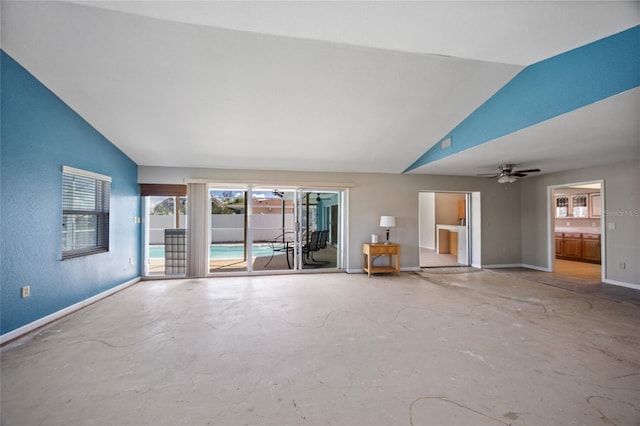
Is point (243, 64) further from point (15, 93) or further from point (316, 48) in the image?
point (15, 93)

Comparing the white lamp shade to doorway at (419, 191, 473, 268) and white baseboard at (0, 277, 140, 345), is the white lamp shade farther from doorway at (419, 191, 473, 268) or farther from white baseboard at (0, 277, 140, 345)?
white baseboard at (0, 277, 140, 345)

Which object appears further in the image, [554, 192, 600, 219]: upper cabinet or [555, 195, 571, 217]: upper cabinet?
[555, 195, 571, 217]: upper cabinet

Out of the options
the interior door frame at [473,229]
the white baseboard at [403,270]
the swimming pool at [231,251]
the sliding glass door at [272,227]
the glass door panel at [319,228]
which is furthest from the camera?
the swimming pool at [231,251]

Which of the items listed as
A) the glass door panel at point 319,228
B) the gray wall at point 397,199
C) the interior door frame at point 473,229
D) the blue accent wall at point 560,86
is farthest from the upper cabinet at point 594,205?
the glass door panel at point 319,228

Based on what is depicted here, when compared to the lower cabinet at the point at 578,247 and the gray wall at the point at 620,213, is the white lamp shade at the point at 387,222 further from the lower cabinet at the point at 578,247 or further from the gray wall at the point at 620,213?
the lower cabinet at the point at 578,247

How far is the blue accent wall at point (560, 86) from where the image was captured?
2.14 metres

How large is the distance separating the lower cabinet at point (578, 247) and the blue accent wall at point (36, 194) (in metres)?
10.7

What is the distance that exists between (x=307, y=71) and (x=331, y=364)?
2.91 m

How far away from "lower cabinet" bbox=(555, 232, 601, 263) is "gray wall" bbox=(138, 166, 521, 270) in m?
2.05

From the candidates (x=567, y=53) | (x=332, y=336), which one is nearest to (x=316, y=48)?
(x=567, y=53)

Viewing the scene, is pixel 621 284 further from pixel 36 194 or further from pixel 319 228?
pixel 36 194

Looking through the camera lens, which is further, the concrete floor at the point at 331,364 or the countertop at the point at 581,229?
the countertop at the point at 581,229

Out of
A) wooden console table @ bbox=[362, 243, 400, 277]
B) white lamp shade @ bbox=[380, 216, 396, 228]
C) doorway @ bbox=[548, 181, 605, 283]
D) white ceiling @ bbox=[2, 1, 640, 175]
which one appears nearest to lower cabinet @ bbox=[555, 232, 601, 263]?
doorway @ bbox=[548, 181, 605, 283]

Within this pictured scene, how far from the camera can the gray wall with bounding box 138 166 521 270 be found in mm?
5305
